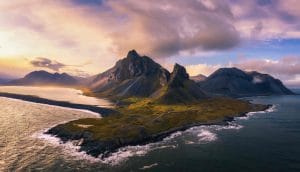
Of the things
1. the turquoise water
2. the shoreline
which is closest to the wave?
the turquoise water

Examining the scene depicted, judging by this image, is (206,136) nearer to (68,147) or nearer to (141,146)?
(141,146)

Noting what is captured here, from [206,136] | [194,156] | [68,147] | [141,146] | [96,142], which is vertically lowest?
[194,156]

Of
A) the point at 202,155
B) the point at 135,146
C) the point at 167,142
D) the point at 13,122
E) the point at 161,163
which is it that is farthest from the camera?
the point at 13,122

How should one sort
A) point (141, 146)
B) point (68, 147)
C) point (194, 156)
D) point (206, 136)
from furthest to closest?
point (206, 136) < point (141, 146) < point (68, 147) < point (194, 156)

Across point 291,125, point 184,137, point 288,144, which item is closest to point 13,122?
point 184,137

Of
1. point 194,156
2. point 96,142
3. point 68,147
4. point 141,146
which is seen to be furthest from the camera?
point 141,146

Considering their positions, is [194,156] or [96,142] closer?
[194,156]

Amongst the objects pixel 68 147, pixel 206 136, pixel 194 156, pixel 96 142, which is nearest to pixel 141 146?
pixel 96 142

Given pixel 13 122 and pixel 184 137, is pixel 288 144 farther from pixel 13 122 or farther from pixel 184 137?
pixel 13 122
